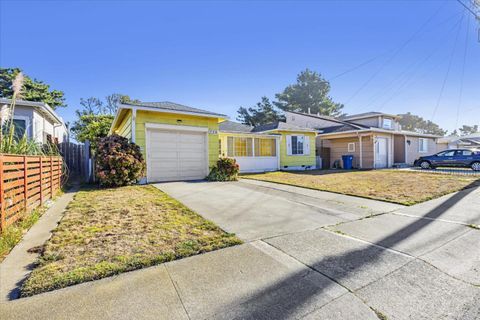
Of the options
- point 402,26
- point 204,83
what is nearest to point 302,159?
point 204,83

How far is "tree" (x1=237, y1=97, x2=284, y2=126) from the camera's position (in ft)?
114

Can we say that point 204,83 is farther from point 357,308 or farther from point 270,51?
point 357,308

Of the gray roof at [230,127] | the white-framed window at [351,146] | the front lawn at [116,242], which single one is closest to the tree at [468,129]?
the white-framed window at [351,146]

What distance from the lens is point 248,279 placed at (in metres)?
2.17

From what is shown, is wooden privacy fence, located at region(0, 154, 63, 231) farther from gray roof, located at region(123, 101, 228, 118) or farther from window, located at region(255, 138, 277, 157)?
window, located at region(255, 138, 277, 157)

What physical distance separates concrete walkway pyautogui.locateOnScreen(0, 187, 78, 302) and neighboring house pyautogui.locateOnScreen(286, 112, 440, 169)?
17.9 metres

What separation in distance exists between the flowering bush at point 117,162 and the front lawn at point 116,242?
3164 mm

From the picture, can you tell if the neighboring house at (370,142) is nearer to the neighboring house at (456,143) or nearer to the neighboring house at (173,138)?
the neighboring house at (456,143)

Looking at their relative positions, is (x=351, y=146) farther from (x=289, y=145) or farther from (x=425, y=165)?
(x=289, y=145)

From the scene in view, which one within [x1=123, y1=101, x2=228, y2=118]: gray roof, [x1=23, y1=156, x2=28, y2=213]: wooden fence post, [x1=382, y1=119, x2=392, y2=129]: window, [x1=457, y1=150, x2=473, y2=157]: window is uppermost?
[x1=382, y1=119, x2=392, y2=129]: window

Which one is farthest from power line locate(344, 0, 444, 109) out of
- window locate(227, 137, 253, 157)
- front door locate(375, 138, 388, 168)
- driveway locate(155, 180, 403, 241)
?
driveway locate(155, 180, 403, 241)

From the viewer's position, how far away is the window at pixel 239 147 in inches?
541

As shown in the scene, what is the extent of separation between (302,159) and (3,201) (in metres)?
15.8

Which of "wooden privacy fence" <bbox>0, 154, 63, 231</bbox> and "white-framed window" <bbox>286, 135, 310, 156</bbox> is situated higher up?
"white-framed window" <bbox>286, 135, 310, 156</bbox>
